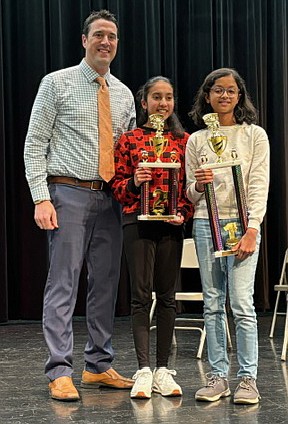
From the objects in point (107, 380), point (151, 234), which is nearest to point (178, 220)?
point (151, 234)

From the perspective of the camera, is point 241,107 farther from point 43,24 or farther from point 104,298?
point 43,24

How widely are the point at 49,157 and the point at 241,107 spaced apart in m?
0.97

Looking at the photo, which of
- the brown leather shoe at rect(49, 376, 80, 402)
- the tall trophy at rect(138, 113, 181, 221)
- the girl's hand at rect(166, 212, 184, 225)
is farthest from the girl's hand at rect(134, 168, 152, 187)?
the brown leather shoe at rect(49, 376, 80, 402)

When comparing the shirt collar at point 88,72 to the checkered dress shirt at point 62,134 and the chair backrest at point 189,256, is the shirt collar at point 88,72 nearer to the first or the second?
the checkered dress shirt at point 62,134

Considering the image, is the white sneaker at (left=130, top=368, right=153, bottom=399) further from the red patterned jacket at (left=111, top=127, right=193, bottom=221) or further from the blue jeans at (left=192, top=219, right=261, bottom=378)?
the red patterned jacket at (left=111, top=127, right=193, bottom=221)

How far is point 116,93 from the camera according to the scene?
4.11 metres

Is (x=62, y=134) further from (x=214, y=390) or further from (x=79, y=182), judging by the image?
(x=214, y=390)

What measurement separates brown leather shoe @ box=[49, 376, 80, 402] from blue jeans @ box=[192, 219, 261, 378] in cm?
68

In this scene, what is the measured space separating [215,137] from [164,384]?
3.97ft

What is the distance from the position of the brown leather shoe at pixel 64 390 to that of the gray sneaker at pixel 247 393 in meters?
0.76

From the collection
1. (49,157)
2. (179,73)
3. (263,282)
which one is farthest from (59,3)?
(49,157)

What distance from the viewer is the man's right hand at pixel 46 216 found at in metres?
3.81

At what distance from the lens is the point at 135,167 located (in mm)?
3867

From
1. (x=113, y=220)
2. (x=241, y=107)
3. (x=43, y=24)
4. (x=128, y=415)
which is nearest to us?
(x=128, y=415)
